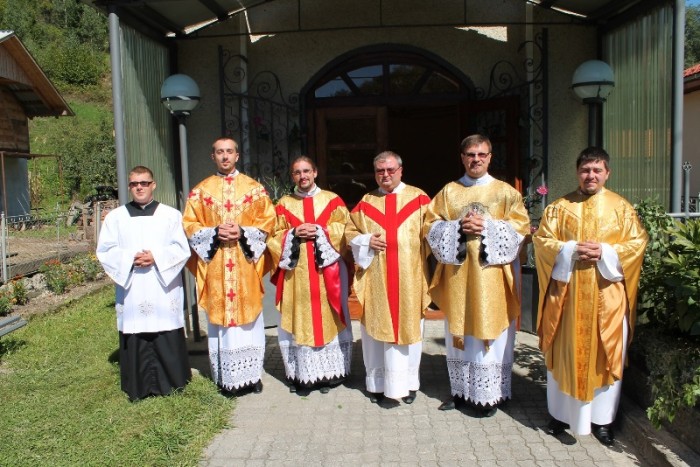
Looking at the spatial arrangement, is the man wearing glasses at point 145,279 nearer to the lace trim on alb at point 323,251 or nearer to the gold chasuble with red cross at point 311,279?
the gold chasuble with red cross at point 311,279

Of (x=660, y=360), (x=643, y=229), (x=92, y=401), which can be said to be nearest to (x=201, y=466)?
(x=92, y=401)

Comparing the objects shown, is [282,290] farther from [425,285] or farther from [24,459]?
[24,459]

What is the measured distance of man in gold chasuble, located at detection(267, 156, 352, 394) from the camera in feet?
15.0

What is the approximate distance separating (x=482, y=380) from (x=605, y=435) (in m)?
0.81

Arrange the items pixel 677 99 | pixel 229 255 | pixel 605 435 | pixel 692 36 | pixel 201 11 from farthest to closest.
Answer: pixel 692 36, pixel 201 11, pixel 677 99, pixel 229 255, pixel 605 435

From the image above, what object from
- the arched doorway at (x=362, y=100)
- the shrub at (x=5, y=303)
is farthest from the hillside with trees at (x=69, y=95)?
the arched doorway at (x=362, y=100)

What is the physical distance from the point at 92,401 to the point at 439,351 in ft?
10.0

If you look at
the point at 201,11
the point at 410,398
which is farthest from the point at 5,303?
the point at 410,398

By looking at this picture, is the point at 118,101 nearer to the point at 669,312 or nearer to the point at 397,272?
the point at 397,272

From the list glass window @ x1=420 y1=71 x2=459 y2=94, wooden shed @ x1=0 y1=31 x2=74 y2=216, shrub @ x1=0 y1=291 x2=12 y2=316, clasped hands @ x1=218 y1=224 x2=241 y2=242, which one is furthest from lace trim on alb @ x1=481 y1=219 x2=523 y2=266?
wooden shed @ x1=0 y1=31 x2=74 y2=216

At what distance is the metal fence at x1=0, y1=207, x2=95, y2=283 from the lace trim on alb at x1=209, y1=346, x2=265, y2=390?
15.6 ft

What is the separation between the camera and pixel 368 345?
14.6 feet

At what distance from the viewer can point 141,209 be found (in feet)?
14.7

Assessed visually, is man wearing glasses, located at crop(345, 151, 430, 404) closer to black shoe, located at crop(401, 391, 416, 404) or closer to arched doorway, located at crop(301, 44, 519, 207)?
black shoe, located at crop(401, 391, 416, 404)
